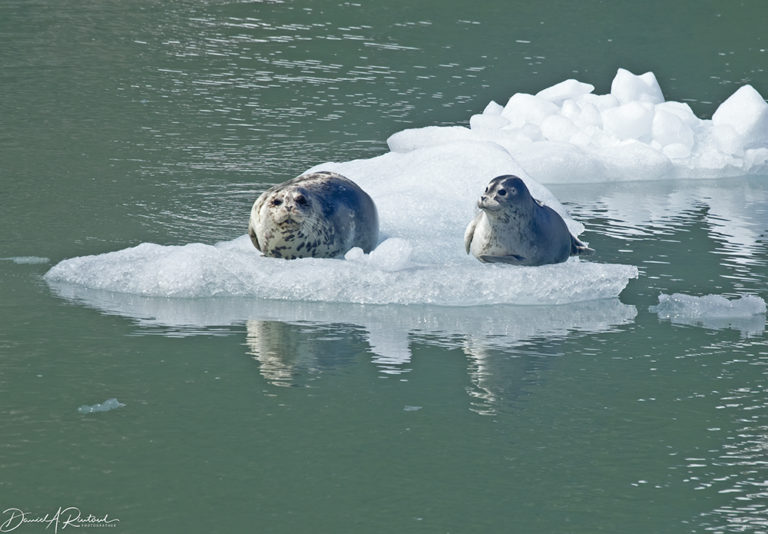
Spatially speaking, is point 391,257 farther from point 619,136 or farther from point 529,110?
point 529,110

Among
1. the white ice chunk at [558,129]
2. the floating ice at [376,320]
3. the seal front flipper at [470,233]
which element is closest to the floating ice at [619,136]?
the white ice chunk at [558,129]

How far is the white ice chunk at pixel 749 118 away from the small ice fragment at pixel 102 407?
27.2 ft

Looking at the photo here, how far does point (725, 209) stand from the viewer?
396 inches

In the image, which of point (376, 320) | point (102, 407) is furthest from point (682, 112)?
point (102, 407)

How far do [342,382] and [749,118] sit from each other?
7.68 meters

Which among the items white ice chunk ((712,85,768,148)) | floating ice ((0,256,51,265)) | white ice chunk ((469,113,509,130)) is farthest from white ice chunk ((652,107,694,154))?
floating ice ((0,256,51,265))

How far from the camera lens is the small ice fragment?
5172 mm

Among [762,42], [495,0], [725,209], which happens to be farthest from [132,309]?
[495,0]

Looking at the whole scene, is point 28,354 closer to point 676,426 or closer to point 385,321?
point 385,321

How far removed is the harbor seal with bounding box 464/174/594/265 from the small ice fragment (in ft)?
9.44

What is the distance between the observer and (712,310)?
685cm

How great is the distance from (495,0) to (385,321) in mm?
15362

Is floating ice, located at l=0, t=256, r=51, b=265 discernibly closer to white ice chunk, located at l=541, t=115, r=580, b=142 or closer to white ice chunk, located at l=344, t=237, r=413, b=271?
white ice chunk, located at l=344, t=237, r=413, b=271

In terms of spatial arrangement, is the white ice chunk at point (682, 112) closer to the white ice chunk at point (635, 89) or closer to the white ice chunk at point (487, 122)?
the white ice chunk at point (635, 89)
